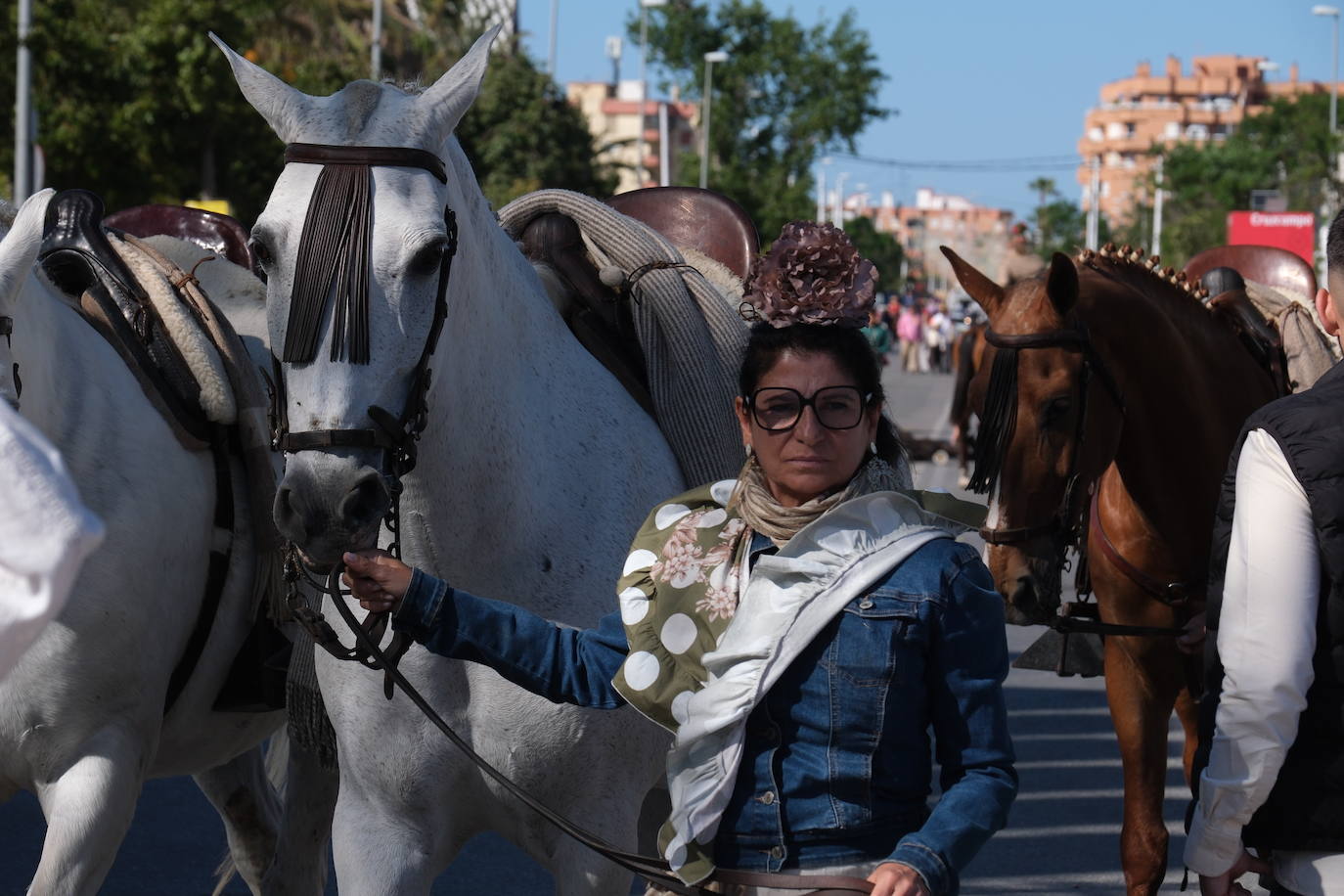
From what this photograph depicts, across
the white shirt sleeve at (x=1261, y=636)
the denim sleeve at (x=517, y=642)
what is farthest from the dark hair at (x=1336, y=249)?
the denim sleeve at (x=517, y=642)

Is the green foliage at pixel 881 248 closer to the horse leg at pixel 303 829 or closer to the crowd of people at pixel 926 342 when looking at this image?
the crowd of people at pixel 926 342

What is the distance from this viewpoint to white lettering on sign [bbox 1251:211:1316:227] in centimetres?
2020

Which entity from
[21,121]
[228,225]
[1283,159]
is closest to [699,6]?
[1283,159]

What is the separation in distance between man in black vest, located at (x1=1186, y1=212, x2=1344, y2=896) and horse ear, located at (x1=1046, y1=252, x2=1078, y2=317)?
2168mm

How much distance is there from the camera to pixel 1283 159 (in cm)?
5072

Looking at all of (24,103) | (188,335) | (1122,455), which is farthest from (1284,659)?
(24,103)

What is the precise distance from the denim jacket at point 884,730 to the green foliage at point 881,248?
84.6 meters

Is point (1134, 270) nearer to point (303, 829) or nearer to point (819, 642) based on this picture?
point (303, 829)

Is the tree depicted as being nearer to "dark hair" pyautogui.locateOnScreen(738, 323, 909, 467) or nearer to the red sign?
the red sign

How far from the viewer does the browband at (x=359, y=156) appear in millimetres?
2797

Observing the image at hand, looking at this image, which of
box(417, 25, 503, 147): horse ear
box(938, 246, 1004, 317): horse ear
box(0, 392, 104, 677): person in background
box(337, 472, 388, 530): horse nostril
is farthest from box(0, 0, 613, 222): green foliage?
box(0, 392, 104, 677): person in background

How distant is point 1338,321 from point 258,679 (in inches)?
105

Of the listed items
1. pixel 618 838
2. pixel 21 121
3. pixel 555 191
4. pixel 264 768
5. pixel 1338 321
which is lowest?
pixel 264 768

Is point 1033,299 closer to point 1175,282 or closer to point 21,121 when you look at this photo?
point 1175,282
